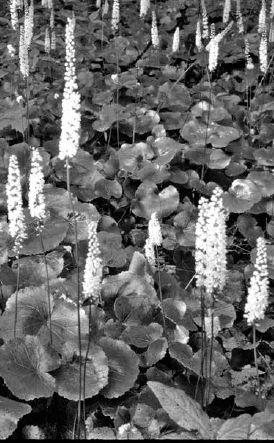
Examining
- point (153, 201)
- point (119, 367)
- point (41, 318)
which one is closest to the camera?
point (119, 367)

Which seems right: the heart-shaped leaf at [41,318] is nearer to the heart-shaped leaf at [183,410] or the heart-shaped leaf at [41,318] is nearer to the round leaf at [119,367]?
the round leaf at [119,367]

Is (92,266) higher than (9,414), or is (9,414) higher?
(92,266)

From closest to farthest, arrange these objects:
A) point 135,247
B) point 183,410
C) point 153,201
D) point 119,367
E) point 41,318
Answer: point 183,410
point 119,367
point 41,318
point 135,247
point 153,201

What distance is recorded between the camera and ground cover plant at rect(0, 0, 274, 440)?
2205 millimetres

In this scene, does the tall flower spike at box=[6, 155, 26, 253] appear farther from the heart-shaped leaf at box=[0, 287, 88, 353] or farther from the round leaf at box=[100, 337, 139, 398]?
the round leaf at box=[100, 337, 139, 398]

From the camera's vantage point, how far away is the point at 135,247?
3.73 metres

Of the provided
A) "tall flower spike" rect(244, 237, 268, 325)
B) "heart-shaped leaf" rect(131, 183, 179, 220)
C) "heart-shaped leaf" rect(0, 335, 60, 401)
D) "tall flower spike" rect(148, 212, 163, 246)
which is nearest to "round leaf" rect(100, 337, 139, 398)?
"heart-shaped leaf" rect(0, 335, 60, 401)

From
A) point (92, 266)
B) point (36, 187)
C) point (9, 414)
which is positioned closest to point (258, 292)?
point (92, 266)

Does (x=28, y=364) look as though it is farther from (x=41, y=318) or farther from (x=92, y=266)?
(x=92, y=266)

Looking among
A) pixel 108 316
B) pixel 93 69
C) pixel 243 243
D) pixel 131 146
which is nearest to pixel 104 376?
pixel 108 316

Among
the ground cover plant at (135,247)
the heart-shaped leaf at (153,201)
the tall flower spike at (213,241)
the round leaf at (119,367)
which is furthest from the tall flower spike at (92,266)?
the heart-shaped leaf at (153,201)

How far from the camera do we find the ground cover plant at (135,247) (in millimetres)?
2205

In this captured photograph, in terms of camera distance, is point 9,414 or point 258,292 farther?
point 9,414

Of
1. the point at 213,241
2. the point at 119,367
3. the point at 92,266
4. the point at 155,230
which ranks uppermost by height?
the point at 213,241
